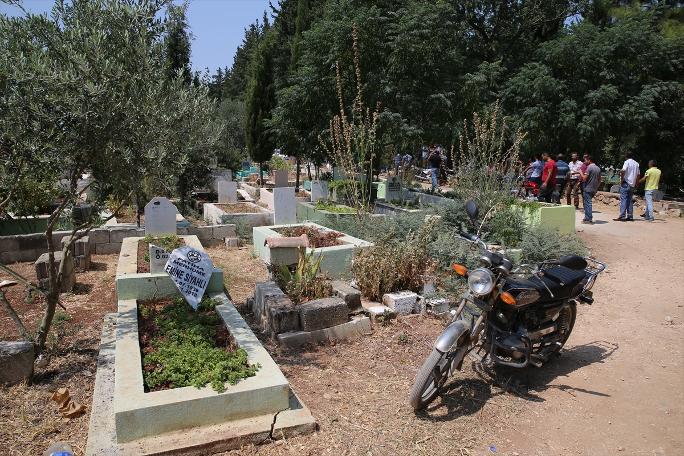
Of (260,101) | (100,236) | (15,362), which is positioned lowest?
(15,362)

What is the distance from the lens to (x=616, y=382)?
14.6 feet

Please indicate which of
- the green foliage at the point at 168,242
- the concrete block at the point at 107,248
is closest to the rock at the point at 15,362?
the green foliage at the point at 168,242

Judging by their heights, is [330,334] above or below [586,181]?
below

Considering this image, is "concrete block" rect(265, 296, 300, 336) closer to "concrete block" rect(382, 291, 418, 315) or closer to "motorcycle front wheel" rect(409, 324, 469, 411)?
"concrete block" rect(382, 291, 418, 315)

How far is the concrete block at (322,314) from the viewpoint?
498 centimetres

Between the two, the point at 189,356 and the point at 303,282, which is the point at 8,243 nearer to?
the point at 303,282

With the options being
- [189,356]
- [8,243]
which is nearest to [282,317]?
[189,356]

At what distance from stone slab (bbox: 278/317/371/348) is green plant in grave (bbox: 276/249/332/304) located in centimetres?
62

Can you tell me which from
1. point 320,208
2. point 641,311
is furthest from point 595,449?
point 320,208

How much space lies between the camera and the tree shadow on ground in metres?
4.23

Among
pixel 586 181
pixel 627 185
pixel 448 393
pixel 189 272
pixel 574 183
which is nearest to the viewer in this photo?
pixel 448 393

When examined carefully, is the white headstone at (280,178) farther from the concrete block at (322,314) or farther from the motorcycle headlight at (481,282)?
the motorcycle headlight at (481,282)

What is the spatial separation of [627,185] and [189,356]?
1221 cm

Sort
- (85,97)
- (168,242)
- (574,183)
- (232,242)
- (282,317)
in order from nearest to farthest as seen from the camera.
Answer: (85,97) < (282,317) < (168,242) < (232,242) < (574,183)
